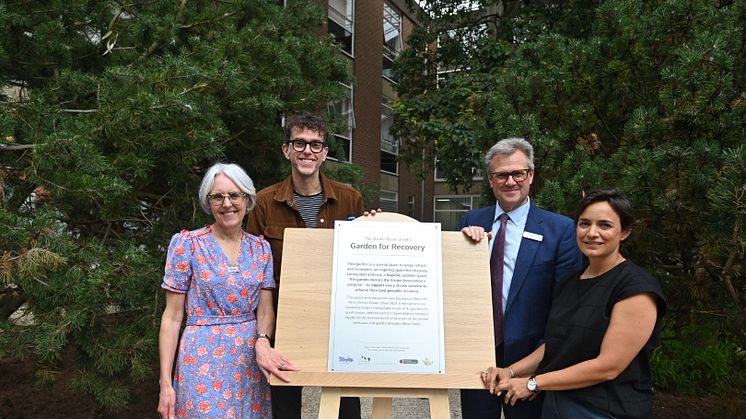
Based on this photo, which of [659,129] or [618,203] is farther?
[659,129]

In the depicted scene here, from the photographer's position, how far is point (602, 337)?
195cm

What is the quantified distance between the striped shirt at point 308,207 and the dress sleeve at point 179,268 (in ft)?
2.19

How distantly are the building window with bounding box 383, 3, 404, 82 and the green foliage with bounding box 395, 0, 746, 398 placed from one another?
Answer: 1456 centimetres

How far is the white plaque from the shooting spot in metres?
2.19

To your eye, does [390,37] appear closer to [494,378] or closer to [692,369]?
[692,369]

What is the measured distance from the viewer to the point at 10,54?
3393 mm

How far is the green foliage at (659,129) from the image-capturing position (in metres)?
2.53

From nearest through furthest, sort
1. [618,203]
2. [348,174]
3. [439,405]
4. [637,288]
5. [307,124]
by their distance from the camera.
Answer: [637,288], [618,203], [439,405], [307,124], [348,174]

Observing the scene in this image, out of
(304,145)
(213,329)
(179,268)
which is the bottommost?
(213,329)

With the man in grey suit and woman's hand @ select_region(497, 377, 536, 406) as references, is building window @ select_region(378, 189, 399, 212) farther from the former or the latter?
woman's hand @ select_region(497, 377, 536, 406)

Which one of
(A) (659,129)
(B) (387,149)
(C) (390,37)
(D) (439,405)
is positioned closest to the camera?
(D) (439,405)

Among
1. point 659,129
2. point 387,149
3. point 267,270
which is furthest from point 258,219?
point 387,149

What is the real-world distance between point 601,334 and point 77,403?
4.41 meters

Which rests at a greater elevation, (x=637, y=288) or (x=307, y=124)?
(x=307, y=124)
